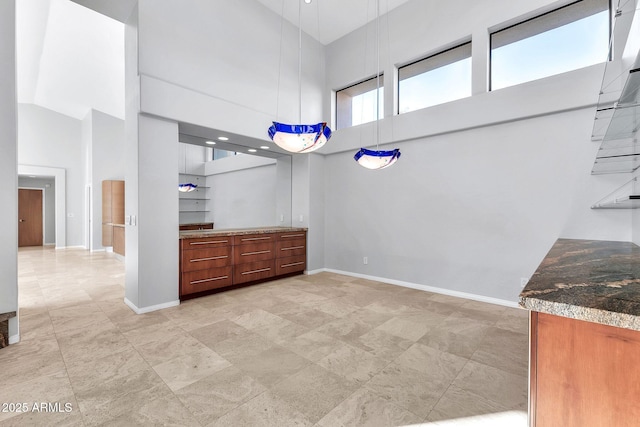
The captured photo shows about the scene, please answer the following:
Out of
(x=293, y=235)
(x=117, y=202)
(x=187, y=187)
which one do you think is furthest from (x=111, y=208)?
(x=293, y=235)

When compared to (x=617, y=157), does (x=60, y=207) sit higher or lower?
lower

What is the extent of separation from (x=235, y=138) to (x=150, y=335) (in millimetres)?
3197

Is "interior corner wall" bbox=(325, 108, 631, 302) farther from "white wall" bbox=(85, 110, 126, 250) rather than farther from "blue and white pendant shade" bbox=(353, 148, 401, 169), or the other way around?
"white wall" bbox=(85, 110, 126, 250)

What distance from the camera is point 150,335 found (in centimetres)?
297

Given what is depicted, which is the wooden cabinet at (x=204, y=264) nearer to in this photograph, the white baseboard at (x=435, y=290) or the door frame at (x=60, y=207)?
the white baseboard at (x=435, y=290)

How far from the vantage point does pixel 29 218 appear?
10781 millimetres

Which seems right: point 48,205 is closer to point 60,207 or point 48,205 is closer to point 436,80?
point 60,207

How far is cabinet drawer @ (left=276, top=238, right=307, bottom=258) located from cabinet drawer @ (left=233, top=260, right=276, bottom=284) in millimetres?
273

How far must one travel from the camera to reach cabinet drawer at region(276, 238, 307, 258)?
5405 mm

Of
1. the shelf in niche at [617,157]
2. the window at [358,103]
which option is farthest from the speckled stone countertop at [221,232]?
the shelf in niche at [617,157]

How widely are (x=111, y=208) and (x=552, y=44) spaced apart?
11.5 metres

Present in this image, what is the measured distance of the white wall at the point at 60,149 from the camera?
9195mm

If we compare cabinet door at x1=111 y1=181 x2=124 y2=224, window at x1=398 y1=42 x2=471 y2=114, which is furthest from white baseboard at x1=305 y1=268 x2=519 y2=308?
cabinet door at x1=111 y1=181 x2=124 y2=224

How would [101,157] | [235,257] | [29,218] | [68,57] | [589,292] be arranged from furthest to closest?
1. [29,218]
2. [101,157]
3. [68,57]
4. [235,257]
5. [589,292]
